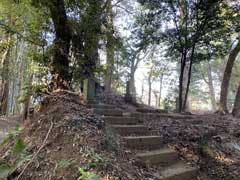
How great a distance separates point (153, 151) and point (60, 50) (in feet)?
8.85

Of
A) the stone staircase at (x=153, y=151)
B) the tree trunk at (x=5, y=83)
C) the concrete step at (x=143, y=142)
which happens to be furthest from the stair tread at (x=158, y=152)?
the tree trunk at (x=5, y=83)

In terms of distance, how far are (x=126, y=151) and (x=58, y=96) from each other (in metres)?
1.61

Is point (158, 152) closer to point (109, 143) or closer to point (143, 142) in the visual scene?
point (143, 142)

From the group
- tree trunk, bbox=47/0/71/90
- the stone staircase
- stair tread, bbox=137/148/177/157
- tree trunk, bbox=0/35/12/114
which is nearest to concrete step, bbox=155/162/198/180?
the stone staircase

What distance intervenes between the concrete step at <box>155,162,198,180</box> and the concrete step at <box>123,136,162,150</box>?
0.48 metres

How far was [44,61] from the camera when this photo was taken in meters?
4.93

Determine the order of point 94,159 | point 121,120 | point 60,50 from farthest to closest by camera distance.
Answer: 1. point 60,50
2. point 121,120
3. point 94,159

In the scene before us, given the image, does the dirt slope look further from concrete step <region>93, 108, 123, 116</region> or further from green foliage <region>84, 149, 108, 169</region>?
concrete step <region>93, 108, 123, 116</region>

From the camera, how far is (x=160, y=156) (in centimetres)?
360

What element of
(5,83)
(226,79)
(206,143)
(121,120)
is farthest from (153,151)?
(5,83)

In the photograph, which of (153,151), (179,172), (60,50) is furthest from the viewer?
(60,50)

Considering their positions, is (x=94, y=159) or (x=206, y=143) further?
(x=206, y=143)

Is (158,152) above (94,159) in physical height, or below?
below

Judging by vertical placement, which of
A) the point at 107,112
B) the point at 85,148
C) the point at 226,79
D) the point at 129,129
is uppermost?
the point at 226,79
